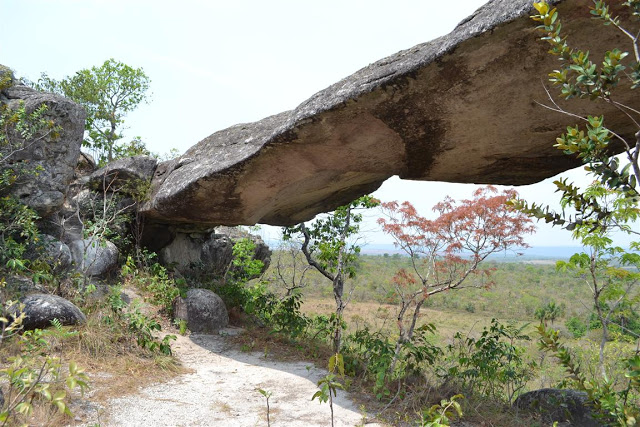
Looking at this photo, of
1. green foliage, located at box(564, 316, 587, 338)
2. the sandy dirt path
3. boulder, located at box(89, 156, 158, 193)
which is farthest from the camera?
green foliage, located at box(564, 316, 587, 338)

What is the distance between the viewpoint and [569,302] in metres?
26.8

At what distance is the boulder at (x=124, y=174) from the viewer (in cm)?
915

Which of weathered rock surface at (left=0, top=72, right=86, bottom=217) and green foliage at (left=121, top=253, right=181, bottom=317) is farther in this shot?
green foliage at (left=121, top=253, right=181, bottom=317)

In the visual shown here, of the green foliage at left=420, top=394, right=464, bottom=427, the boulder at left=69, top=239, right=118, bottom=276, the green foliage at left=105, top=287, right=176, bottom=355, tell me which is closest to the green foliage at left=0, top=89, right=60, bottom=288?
the boulder at left=69, top=239, right=118, bottom=276

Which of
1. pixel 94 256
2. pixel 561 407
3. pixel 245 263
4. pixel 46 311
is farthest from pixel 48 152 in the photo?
pixel 561 407

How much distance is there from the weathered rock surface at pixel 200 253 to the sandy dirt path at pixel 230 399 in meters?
3.99

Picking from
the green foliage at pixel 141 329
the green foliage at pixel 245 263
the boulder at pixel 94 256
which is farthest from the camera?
the green foliage at pixel 245 263

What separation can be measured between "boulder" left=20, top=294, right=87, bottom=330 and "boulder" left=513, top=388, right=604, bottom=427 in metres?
5.74

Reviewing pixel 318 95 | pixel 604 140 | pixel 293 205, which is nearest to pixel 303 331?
pixel 293 205

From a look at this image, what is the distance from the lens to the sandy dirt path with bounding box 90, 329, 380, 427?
14.6 ft

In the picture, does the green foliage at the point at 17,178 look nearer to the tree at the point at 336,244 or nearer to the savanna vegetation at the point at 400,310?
the savanna vegetation at the point at 400,310

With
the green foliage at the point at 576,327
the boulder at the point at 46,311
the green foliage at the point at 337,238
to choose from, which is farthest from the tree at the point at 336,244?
the green foliage at the point at 576,327

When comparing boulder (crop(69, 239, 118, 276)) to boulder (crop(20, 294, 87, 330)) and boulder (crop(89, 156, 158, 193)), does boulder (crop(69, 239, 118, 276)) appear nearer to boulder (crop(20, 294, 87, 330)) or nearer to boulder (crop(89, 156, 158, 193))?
boulder (crop(89, 156, 158, 193))

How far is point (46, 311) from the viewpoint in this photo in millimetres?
5680
